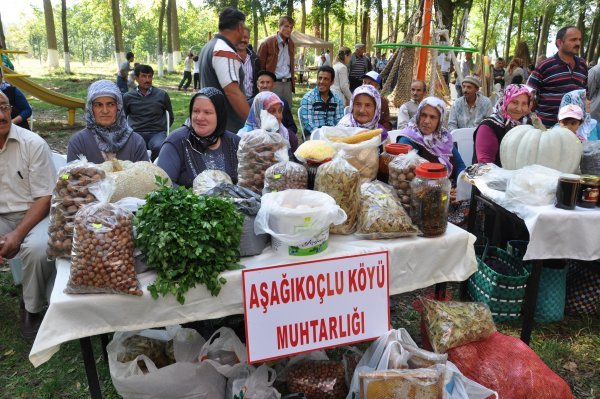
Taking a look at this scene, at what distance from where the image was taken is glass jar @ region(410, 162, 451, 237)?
6.72 ft

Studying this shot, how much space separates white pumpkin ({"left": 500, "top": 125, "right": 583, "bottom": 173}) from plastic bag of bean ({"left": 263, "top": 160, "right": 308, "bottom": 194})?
5.16ft

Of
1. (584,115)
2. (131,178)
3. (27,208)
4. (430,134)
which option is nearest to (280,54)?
(430,134)

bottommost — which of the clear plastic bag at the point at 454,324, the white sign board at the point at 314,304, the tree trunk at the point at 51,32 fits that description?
the clear plastic bag at the point at 454,324

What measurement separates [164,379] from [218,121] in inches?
65.4

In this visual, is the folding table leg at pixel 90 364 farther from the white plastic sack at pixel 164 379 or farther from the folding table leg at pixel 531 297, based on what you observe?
the folding table leg at pixel 531 297

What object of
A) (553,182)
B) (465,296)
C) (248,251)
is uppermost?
(553,182)

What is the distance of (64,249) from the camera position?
184 centimetres

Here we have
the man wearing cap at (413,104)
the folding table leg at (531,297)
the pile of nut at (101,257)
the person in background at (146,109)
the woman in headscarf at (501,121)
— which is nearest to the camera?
the pile of nut at (101,257)

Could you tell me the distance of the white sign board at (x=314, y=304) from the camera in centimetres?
182

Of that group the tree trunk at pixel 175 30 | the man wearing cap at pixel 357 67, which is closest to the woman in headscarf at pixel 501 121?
the man wearing cap at pixel 357 67

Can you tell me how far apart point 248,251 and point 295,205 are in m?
0.30

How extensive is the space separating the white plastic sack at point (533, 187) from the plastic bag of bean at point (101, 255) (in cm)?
208

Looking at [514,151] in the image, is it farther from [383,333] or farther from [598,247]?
[383,333]

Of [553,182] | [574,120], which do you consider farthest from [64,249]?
[574,120]
